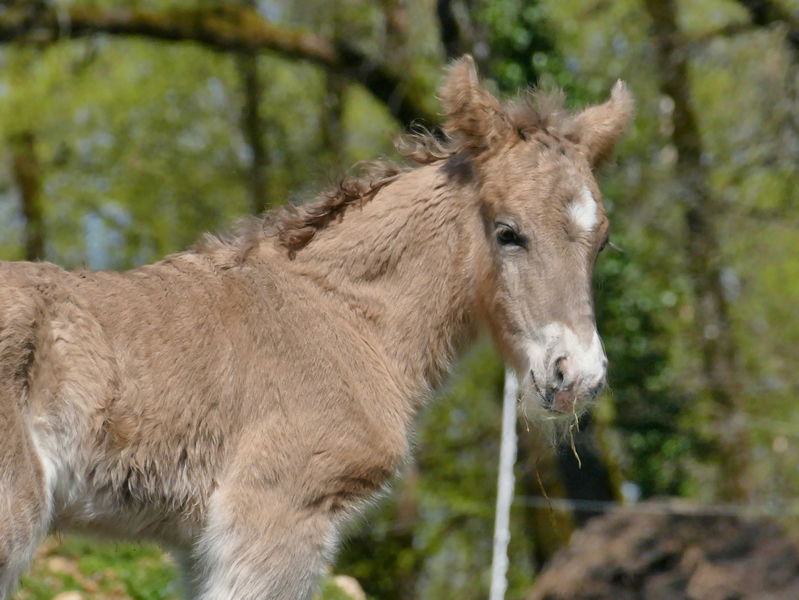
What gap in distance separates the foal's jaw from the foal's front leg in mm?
1055

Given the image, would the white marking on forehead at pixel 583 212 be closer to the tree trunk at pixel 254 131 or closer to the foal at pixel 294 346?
the foal at pixel 294 346

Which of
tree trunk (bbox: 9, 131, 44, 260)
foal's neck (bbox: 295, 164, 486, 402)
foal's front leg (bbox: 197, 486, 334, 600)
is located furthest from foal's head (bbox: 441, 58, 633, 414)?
tree trunk (bbox: 9, 131, 44, 260)

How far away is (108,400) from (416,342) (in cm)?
144

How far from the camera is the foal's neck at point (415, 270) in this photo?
5.09 metres

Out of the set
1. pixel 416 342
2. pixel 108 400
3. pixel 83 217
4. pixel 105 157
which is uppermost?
A: pixel 416 342

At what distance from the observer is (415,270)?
5152mm

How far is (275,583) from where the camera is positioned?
442 cm

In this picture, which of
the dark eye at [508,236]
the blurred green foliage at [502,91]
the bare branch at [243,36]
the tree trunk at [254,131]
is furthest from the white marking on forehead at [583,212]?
the tree trunk at [254,131]

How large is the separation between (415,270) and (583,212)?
2.76ft

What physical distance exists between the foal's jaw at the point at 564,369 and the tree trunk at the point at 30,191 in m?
14.8

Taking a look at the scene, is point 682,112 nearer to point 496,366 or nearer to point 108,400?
point 496,366

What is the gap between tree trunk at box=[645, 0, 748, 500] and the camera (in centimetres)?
1439

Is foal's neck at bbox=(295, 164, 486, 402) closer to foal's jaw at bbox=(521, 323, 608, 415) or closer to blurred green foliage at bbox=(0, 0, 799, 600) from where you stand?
foal's jaw at bbox=(521, 323, 608, 415)

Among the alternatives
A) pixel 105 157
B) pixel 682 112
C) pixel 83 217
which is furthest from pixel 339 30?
pixel 83 217
